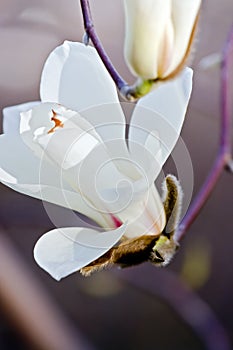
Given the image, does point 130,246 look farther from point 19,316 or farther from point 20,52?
point 20,52

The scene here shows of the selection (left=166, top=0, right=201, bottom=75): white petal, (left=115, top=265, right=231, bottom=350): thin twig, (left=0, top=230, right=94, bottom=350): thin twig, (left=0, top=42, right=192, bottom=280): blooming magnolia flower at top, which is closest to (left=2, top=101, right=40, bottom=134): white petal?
(left=0, top=42, right=192, bottom=280): blooming magnolia flower at top

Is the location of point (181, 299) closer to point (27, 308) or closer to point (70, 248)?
point (27, 308)

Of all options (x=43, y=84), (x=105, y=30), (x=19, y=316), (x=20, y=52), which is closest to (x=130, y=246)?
(x=43, y=84)

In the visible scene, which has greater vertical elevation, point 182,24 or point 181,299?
point 182,24

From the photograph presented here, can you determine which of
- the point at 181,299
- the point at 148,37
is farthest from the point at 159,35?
the point at 181,299

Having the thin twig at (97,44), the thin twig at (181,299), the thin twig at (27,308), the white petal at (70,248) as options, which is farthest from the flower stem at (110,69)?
the thin twig at (181,299)

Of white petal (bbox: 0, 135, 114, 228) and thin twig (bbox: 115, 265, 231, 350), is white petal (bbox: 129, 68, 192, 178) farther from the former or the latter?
thin twig (bbox: 115, 265, 231, 350)

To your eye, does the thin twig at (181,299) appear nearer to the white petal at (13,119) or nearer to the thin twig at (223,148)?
the thin twig at (223,148)
